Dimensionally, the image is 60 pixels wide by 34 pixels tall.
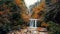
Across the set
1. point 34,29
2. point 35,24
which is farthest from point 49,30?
point 35,24

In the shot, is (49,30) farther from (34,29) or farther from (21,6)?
(21,6)

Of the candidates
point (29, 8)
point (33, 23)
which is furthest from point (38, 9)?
point (29, 8)

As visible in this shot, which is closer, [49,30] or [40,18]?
[49,30]

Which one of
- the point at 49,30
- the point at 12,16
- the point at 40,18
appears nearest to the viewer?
the point at 49,30

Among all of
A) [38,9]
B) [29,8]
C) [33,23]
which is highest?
[38,9]

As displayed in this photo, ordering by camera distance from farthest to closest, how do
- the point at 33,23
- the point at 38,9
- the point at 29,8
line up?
the point at 29,8 < the point at 38,9 < the point at 33,23

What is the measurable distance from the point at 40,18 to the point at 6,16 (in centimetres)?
230

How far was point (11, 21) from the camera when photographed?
12602 mm

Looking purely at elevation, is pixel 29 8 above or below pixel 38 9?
below

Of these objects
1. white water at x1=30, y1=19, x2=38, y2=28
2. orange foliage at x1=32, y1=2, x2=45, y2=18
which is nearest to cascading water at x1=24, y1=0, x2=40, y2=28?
white water at x1=30, y1=19, x2=38, y2=28

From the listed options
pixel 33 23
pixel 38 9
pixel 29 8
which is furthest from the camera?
pixel 29 8

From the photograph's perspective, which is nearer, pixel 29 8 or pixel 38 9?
pixel 38 9

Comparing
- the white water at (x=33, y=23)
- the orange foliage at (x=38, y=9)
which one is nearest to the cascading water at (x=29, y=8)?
the white water at (x=33, y=23)

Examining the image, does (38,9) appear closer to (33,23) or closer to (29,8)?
(33,23)
